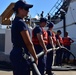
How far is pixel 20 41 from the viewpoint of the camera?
5316 mm

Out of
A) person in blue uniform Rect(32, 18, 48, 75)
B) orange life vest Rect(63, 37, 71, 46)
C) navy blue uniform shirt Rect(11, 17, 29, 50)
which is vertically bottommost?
orange life vest Rect(63, 37, 71, 46)

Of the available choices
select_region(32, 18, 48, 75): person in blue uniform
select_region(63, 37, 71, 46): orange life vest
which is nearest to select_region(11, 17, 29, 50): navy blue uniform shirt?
select_region(32, 18, 48, 75): person in blue uniform

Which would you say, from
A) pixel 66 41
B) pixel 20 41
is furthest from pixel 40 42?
pixel 66 41

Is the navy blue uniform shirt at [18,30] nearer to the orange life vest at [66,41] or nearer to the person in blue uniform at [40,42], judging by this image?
the person in blue uniform at [40,42]

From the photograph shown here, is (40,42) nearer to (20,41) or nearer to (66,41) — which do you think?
(20,41)

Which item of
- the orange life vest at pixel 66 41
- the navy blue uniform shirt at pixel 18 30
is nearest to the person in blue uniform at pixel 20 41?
the navy blue uniform shirt at pixel 18 30

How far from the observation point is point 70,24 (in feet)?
59.8

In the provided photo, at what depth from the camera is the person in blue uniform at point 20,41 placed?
5176 millimetres

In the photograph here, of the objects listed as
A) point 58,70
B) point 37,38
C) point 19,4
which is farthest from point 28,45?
point 58,70

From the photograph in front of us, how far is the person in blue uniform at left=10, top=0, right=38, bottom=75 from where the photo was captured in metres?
5.18

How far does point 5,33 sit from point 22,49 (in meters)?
8.06

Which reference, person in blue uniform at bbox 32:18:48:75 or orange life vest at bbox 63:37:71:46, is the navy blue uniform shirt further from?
orange life vest at bbox 63:37:71:46

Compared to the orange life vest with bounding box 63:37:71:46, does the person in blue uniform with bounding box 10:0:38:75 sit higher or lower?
higher

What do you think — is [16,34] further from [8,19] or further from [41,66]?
[8,19]
